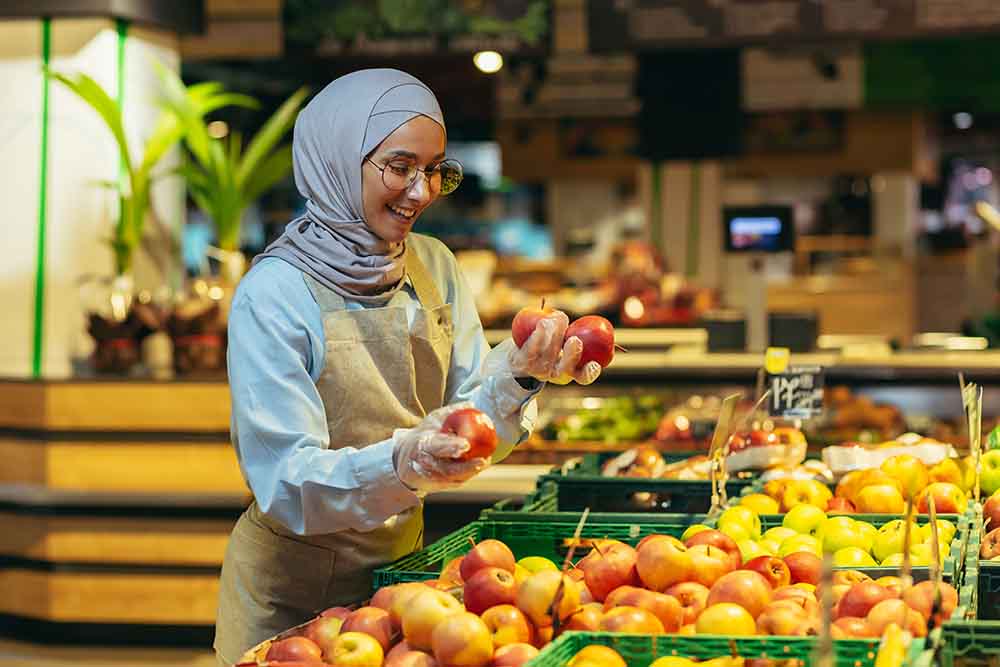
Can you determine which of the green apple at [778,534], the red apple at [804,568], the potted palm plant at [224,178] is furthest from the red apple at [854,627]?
the potted palm plant at [224,178]

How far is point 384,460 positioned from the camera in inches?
91.1

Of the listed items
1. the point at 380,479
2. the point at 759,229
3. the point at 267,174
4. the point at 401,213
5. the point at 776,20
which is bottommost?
the point at 380,479

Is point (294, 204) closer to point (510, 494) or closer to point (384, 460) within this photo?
point (510, 494)

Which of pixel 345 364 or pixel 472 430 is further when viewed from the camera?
pixel 345 364

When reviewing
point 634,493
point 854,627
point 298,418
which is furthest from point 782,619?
point 634,493

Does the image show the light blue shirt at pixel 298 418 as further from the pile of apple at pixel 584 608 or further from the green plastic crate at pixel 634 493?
the green plastic crate at pixel 634 493

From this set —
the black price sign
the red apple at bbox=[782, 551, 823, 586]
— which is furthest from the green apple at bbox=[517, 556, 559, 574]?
the black price sign

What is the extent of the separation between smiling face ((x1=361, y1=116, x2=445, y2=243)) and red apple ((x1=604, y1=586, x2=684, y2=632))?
0.81 meters

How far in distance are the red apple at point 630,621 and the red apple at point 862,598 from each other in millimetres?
281

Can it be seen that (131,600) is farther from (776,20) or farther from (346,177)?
(776,20)

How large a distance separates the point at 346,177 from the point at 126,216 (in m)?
3.81

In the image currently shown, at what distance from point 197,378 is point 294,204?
13.9 m

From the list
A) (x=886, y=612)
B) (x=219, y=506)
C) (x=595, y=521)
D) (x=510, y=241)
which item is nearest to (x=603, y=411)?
(x=219, y=506)

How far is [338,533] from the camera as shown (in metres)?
2.70
